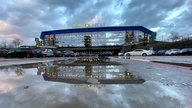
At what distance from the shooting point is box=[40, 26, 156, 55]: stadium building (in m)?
130

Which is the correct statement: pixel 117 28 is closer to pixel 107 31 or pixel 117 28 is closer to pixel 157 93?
pixel 107 31

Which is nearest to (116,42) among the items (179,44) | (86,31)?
(86,31)

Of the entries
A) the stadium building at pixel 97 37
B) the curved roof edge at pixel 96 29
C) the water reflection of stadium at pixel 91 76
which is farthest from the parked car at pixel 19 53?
the curved roof edge at pixel 96 29

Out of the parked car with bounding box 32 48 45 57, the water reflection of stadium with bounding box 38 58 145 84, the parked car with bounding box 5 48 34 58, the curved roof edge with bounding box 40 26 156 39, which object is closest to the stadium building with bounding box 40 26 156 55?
the curved roof edge with bounding box 40 26 156 39

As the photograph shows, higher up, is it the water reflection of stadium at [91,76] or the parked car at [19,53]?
the parked car at [19,53]

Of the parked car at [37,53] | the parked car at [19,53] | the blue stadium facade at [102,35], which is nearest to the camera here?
the parked car at [19,53]

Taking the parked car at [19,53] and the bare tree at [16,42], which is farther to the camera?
the bare tree at [16,42]

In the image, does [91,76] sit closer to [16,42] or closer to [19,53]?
[19,53]

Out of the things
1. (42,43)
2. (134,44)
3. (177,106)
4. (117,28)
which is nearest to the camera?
(177,106)

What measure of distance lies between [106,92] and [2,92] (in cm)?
294

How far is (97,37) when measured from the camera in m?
137

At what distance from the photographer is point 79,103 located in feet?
15.3

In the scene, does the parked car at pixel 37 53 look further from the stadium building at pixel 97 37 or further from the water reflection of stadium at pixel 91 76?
the stadium building at pixel 97 37

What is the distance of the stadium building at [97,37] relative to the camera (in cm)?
13038
